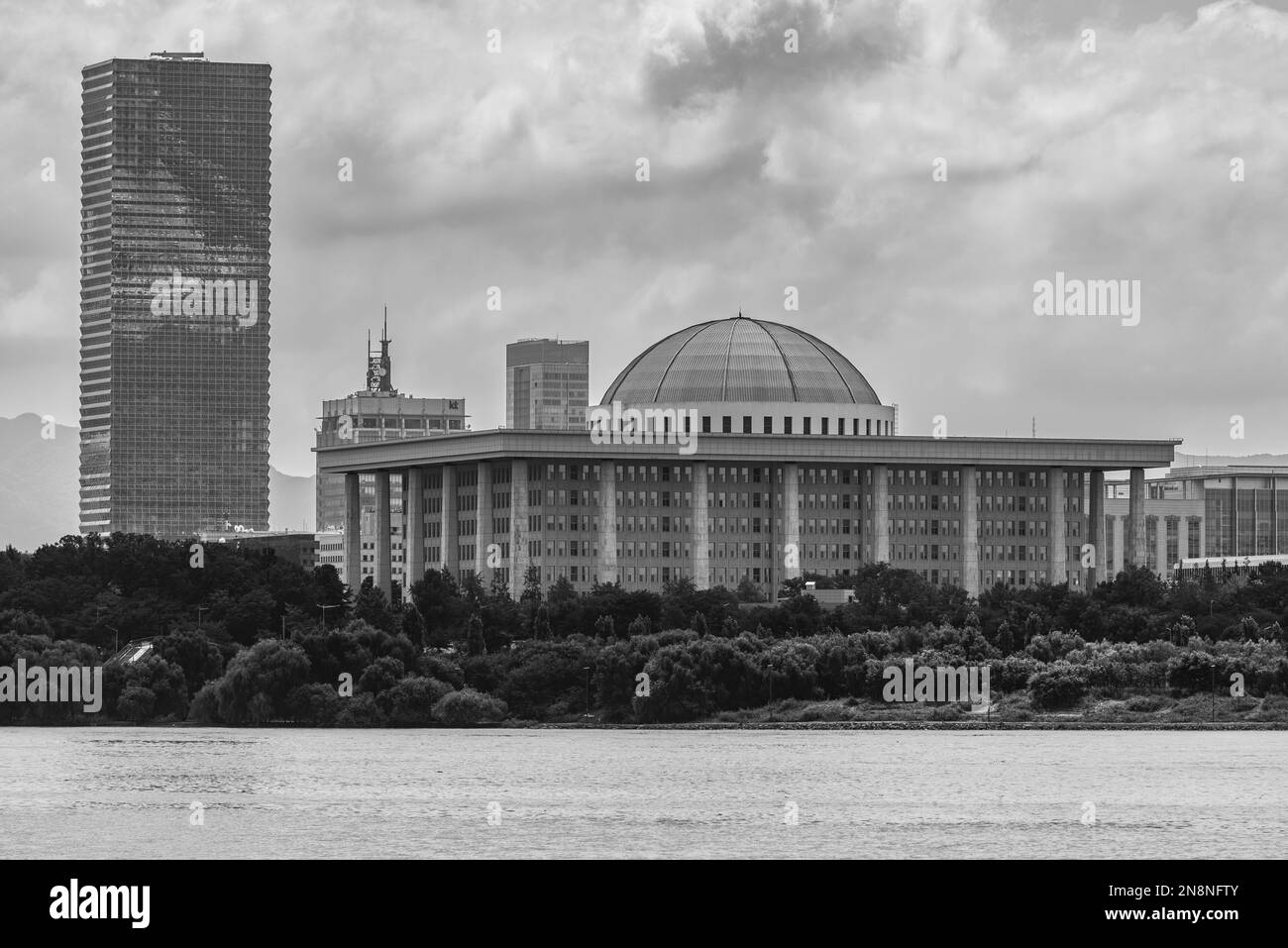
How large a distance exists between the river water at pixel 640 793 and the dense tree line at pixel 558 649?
6.00 m

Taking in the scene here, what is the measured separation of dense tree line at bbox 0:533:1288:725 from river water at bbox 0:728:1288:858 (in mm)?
6004

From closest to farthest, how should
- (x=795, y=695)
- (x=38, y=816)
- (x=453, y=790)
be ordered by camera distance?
(x=38, y=816) < (x=453, y=790) < (x=795, y=695)

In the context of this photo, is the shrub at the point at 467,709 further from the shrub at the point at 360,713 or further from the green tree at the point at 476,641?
the green tree at the point at 476,641

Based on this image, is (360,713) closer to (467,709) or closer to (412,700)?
(412,700)

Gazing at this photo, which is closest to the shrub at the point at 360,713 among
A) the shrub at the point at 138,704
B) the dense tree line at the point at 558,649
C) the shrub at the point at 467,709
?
the dense tree line at the point at 558,649

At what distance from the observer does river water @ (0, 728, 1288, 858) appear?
86438 mm

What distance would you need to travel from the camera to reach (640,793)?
346ft

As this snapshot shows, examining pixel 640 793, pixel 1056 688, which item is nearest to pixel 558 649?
pixel 1056 688

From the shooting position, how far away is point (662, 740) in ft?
453
